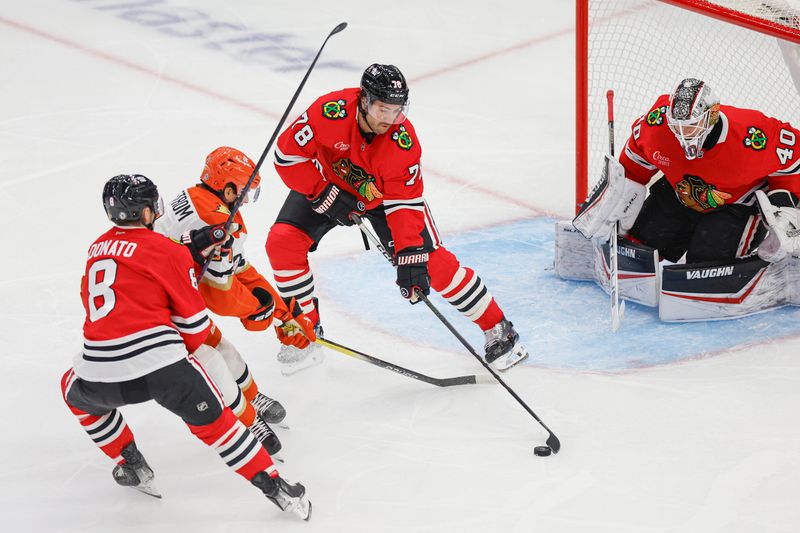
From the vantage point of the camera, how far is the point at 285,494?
273 centimetres

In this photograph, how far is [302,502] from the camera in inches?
109

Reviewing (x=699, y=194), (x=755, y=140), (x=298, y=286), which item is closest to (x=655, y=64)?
(x=699, y=194)

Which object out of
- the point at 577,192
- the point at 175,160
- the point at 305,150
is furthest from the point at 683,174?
the point at 175,160

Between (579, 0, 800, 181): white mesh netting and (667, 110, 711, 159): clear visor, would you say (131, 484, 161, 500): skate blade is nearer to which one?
(667, 110, 711, 159): clear visor

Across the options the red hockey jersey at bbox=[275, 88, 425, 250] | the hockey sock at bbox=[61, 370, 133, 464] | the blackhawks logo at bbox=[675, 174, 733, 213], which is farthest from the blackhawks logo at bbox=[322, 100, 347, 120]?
the blackhawks logo at bbox=[675, 174, 733, 213]

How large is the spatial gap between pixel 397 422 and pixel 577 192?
4.93ft

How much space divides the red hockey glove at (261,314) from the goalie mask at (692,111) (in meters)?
1.47

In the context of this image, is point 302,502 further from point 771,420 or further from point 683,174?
point 683,174

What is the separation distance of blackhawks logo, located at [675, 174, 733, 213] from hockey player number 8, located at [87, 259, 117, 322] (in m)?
2.15

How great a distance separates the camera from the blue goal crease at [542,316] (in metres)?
3.62

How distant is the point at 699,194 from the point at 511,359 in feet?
3.10

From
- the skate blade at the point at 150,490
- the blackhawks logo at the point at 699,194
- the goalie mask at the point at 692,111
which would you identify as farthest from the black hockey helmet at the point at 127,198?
the blackhawks logo at the point at 699,194

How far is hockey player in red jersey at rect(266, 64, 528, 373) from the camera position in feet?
10.9

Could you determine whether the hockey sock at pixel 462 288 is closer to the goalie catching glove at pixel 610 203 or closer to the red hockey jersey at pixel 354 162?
the red hockey jersey at pixel 354 162
